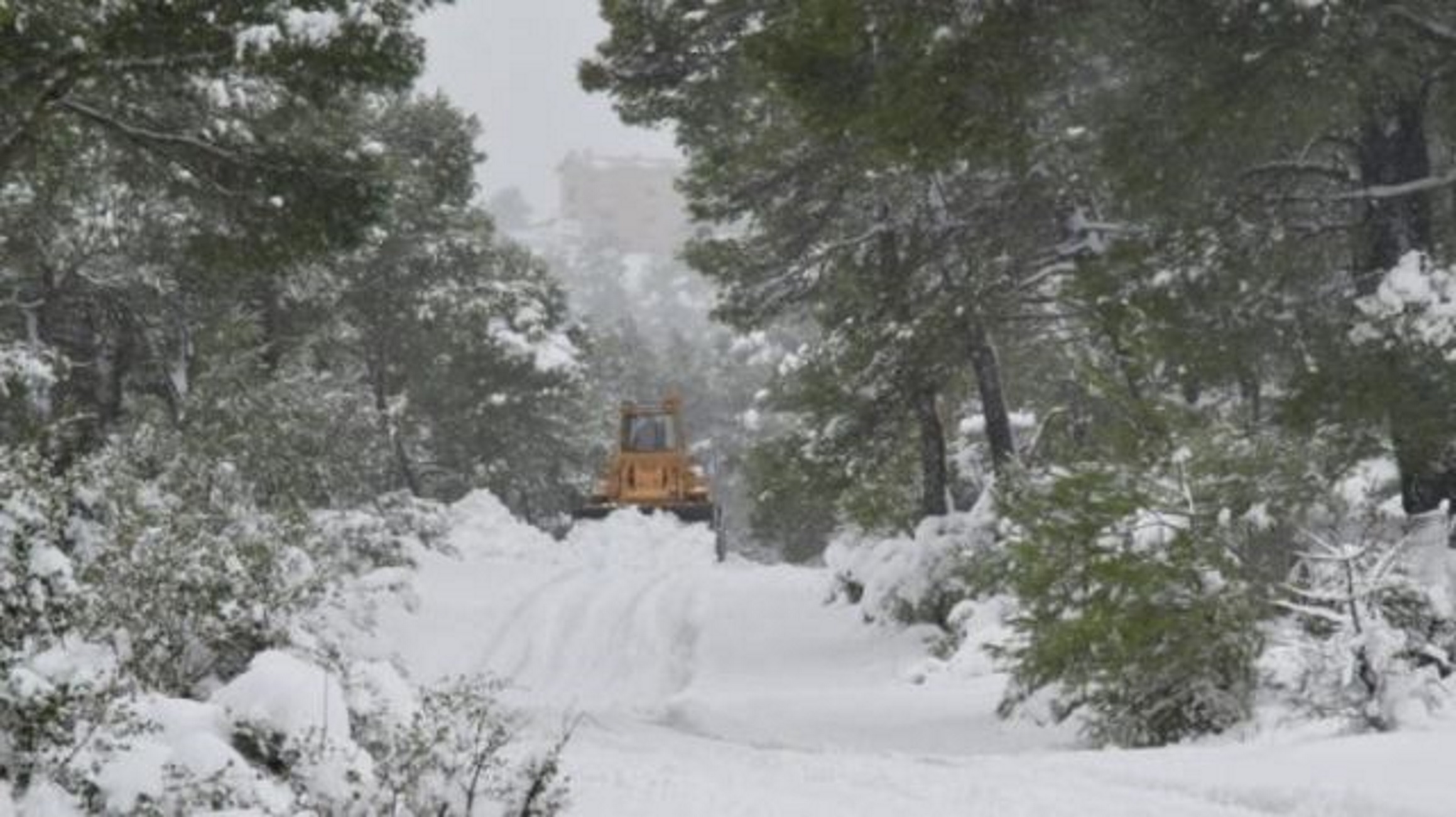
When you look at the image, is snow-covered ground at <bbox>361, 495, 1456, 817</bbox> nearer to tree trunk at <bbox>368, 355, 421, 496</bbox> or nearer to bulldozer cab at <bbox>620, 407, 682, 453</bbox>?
tree trunk at <bbox>368, 355, 421, 496</bbox>

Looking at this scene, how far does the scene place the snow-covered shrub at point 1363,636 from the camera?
27.6 ft

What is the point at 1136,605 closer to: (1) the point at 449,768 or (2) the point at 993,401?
(1) the point at 449,768

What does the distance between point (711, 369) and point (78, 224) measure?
52435 millimetres

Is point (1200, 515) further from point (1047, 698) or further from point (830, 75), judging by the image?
point (830, 75)

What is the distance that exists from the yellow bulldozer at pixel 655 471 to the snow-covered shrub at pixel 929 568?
42.8 ft

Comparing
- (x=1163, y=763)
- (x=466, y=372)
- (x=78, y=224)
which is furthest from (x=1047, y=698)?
(x=466, y=372)

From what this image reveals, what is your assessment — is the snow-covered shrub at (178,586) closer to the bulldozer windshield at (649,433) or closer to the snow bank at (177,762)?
the snow bank at (177,762)

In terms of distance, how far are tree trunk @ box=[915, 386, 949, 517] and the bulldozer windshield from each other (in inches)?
623

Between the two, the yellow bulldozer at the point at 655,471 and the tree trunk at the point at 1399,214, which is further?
the yellow bulldozer at the point at 655,471

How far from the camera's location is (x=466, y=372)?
3284cm

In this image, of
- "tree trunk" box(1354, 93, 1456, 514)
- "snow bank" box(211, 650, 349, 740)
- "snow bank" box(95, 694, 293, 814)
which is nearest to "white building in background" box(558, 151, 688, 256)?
"tree trunk" box(1354, 93, 1456, 514)

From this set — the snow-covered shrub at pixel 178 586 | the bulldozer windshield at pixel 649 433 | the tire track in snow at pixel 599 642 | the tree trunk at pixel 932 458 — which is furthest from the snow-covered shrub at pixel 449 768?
the bulldozer windshield at pixel 649 433

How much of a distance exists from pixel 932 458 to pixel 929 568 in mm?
1749

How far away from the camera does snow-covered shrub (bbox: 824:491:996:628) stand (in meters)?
16.3
